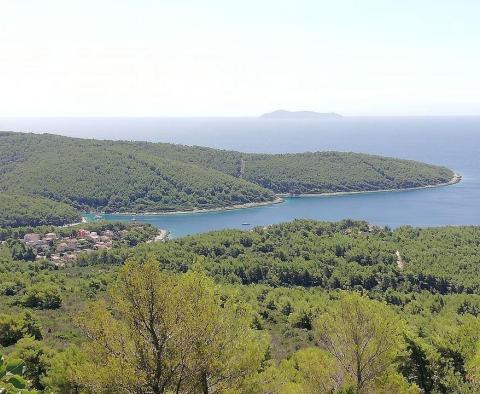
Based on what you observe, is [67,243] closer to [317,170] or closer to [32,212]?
[32,212]

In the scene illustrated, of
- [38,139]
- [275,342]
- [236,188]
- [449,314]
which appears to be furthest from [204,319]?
[38,139]

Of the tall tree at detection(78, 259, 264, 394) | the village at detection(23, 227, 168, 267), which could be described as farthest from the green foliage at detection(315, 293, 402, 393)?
the village at detection(23, 227, 168, 267)

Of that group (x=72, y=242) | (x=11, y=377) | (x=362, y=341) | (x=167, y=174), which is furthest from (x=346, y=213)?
(x=11, y=377)

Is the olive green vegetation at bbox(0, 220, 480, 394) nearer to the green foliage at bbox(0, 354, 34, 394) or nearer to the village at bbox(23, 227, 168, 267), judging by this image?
the green foliage at bbox(0, 354, 34, 394)

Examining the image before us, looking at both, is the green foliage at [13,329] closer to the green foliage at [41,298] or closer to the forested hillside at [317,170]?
the green foliage at [41,298]

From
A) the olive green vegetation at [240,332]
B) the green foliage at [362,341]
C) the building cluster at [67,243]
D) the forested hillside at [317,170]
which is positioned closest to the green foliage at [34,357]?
the olive green vegetation at [240,332]

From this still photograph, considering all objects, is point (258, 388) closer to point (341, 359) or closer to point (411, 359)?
point (341, 359)
